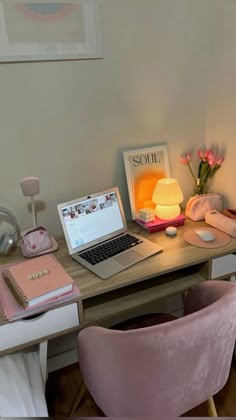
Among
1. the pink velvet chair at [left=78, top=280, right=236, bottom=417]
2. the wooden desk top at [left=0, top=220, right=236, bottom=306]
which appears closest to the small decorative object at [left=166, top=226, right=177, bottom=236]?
the wooden desk top at [left=0, top=220, right=236, bottom=306]

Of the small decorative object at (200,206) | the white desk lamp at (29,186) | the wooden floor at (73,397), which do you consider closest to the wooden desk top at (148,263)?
the small decorative object at (200,206)

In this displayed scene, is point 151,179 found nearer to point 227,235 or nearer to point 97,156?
point 97,156

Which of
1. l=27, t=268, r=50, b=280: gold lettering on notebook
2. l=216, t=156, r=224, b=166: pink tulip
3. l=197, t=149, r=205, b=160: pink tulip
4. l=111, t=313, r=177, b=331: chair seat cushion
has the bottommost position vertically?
l=111, t=313, r=177, b=331: chair seat cushion

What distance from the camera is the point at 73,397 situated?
1625mm

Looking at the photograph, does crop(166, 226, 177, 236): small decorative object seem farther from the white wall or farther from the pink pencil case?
the white wall

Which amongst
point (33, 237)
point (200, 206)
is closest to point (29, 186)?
point (33, 237)

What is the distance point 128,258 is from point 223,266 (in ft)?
1.40

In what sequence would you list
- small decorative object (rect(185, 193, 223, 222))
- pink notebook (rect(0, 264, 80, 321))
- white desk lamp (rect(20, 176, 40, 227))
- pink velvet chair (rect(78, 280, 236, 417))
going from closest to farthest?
pink velvet chair (rect(78, 280, 236, 417)) → pink notebook (rect(0, 264, 80, 321)) → white desk lamp (rect(20, 176, 40, 227)) → small decorative object (rect(185, 193, 223, 222))

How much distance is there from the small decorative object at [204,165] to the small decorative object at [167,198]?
0.21 m

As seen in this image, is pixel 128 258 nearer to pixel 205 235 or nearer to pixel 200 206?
pixel 205 235

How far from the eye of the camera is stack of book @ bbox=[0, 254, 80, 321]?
112 cm

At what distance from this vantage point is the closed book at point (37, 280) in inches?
44.4

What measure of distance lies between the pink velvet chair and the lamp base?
0.50 metres

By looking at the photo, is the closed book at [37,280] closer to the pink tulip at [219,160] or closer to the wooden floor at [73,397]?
the wooden floor at [73,397]
